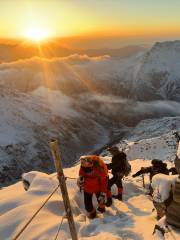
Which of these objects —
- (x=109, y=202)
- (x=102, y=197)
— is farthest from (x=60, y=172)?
(x=109, y=202)

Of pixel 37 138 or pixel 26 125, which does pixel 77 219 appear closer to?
pixel 37 138

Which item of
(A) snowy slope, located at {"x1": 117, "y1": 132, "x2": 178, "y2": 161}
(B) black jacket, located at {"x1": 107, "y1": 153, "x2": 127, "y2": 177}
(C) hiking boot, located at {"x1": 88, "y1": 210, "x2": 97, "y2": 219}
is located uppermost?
(B) black jacket, located at {"x1": 107, "y1": 153, "x2": 127, "y2": 177}

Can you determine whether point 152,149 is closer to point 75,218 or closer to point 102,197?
point 102,197

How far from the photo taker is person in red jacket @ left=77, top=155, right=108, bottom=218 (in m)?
11.8

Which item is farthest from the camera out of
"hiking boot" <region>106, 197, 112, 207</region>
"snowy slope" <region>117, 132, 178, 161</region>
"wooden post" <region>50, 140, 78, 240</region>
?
"snowy slope" <region>117, 132, 178, 161</region>

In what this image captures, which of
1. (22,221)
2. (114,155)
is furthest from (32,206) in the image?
(114,155)

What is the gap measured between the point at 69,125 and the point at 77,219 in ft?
591

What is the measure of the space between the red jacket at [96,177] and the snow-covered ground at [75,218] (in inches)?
35.2

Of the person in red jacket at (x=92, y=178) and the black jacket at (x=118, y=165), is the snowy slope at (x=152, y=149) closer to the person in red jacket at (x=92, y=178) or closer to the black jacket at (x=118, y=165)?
the black jacket at (x=118, y=165)

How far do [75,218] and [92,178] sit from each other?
1.32 meters

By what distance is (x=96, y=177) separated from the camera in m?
12.0

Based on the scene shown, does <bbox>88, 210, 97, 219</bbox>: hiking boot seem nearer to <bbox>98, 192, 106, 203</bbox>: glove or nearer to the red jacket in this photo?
<bbox>98, 192, 106, 203</bbox>: glove

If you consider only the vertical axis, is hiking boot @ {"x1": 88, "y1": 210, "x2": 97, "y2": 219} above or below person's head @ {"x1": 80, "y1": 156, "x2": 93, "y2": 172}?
below

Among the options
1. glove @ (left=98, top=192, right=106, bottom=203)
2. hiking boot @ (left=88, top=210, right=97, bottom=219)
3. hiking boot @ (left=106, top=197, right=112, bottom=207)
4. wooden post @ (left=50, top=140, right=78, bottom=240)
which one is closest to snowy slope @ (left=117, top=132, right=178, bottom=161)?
hiking boot @ (left=106, top=197, right=112, bottom=207)
